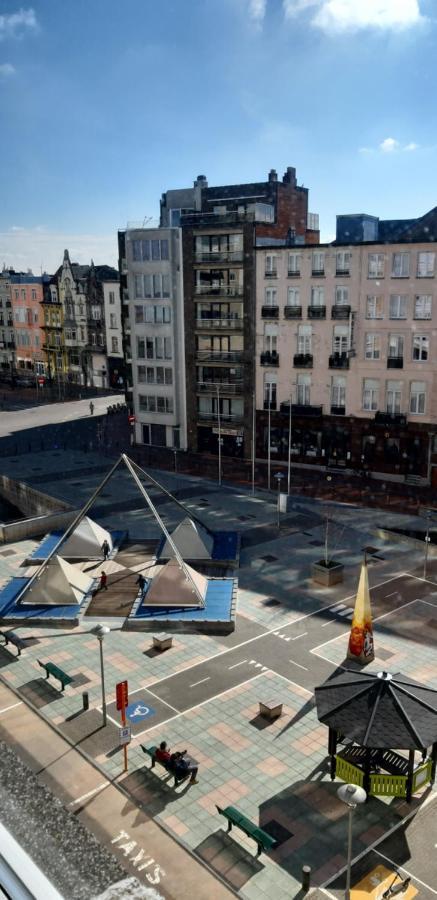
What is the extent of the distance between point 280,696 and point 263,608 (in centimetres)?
800

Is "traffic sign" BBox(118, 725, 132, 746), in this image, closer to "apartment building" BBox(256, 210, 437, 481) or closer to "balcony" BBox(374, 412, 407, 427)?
"apartment building" BBox(256, 210, 437, 481)

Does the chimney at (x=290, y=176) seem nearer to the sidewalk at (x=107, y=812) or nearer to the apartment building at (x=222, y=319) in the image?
the apartment building at (x=222, y=319)

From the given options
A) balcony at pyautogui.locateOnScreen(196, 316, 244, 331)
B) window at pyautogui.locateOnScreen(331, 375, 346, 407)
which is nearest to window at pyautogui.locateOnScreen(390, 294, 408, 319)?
window at pyautogui.locateOnScreen(331, 375, 346, 407)

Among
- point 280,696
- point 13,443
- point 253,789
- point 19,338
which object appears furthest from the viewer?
point 19,338

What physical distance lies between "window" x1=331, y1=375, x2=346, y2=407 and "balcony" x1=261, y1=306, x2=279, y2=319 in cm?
818

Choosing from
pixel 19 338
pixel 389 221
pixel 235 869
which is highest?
pixel 389 221

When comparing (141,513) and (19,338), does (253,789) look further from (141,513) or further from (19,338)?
(19,338)

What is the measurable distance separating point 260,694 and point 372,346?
126ft

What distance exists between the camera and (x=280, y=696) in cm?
2661

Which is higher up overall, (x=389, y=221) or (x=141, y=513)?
(x=389, y=221)

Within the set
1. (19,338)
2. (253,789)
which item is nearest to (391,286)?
(253,789)

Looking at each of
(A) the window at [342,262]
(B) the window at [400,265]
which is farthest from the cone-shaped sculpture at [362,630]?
(A) the window at [342,262]

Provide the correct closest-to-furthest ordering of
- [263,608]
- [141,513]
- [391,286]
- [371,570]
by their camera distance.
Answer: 1. [263,608]
2. [371,570]
3. [141,513]
4. [391,286]

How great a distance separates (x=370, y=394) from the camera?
58969 millimetres
